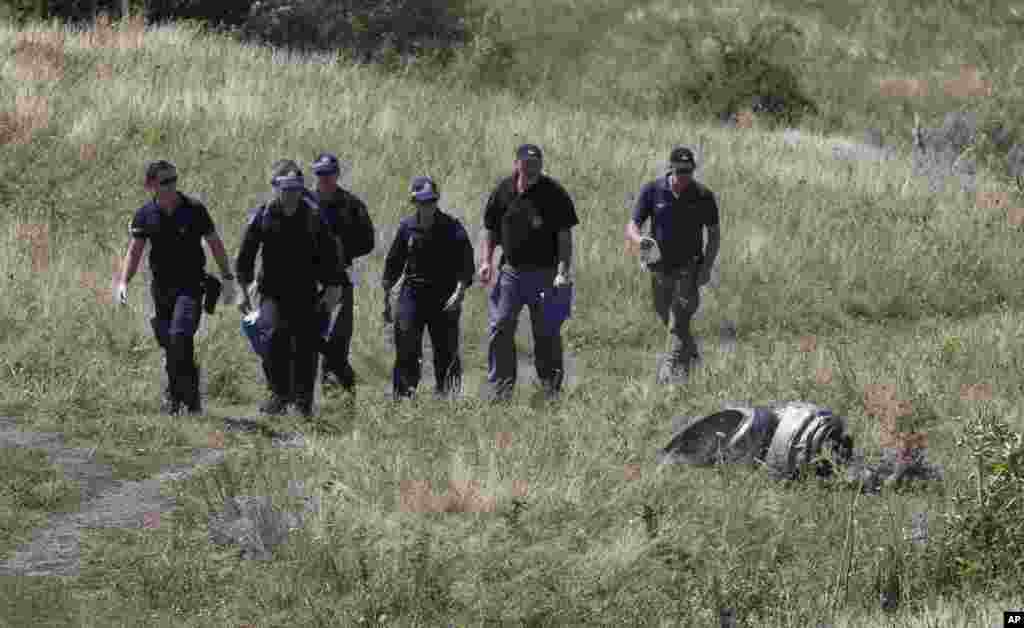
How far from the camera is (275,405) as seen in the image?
11.7 meters

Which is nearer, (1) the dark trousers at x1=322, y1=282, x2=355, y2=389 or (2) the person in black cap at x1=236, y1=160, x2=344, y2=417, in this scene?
(2) the person in black cap at x1=236, y1=160, x2=344, y2=417

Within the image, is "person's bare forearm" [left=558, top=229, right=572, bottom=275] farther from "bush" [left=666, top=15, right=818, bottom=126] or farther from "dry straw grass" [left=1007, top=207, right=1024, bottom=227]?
"bush" [left=666, top=15, right=818, bottom=126]

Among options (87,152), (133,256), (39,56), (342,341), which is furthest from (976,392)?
(39,56)

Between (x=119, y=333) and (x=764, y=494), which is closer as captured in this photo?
(x=764, y=494)

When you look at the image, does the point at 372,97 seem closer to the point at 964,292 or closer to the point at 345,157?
the point at 345,157

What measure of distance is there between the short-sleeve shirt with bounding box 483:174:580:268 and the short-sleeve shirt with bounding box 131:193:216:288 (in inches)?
83.2

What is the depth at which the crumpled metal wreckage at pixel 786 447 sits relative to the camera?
382 inches

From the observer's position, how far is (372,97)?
22031 millimetres

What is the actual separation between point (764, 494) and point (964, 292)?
10.1 m

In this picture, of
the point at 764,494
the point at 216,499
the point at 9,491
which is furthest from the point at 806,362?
the point at 9,491

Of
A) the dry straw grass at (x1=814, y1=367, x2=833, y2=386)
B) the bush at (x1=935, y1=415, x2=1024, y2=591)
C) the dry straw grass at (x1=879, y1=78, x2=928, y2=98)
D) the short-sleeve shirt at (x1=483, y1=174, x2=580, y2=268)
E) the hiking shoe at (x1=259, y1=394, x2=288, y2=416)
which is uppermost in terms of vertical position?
the short-sleeve shirt at (x1=483, y1=174, x2=580, y2=268)

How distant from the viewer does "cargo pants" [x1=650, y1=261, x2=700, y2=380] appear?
12977 millimetres

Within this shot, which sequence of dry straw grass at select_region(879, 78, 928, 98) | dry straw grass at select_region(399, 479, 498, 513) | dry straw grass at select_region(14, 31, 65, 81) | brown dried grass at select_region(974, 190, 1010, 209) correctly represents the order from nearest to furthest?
dry straw grass at select_region(399, 479, 498, 513) < dry straw grass at select_region(14, 31, 65, 81) < brown dried grass at select_region(974, 190, 1010, 209) < dry straw grass at select_region(879, 78, 928, 98)

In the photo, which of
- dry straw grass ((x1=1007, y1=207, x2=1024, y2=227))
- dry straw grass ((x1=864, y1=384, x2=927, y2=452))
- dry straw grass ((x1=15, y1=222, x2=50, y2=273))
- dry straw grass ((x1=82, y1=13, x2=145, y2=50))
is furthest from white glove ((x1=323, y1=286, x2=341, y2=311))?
dry straw grass ((x1=1007, y1=207, x2=1024, y2=227))
